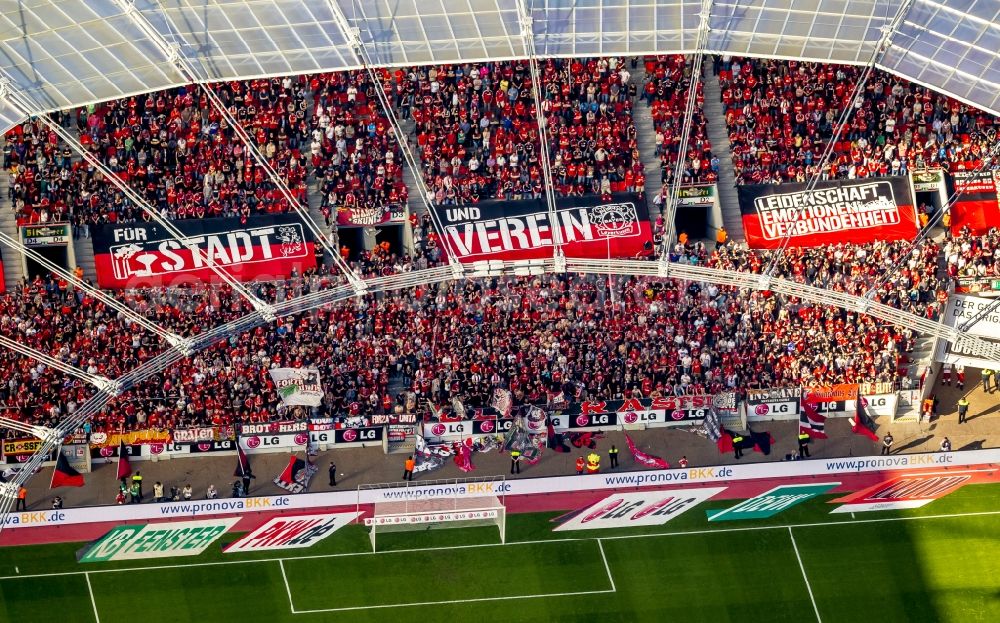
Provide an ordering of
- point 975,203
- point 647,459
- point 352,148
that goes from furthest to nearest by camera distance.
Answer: point 975,203
point 352,148
point 647,459

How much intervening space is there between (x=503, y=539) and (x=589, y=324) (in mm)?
8232

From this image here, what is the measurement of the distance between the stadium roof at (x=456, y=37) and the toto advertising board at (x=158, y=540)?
43.9 ft

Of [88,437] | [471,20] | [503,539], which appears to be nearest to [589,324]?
[503,539]

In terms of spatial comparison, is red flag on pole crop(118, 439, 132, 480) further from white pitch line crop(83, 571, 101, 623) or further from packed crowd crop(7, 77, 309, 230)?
packed crowd crop(7, 77, 309, 230)

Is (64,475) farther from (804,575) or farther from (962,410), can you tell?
(962,410)

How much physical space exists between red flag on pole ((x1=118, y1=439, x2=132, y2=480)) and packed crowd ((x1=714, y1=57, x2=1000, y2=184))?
23.3 meters

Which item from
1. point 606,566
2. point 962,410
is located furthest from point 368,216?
point 962,410

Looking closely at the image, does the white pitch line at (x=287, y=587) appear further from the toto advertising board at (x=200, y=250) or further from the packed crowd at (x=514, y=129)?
the packed crowd at (x=514, y=129)

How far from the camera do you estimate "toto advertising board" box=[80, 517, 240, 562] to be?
2140 inches

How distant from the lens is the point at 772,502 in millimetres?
56156

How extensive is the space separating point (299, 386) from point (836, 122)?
21065mm

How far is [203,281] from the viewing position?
59.3 meters

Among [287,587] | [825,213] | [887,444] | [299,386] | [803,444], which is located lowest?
[287,587]

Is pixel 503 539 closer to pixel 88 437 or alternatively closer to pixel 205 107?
pixel 88 437
